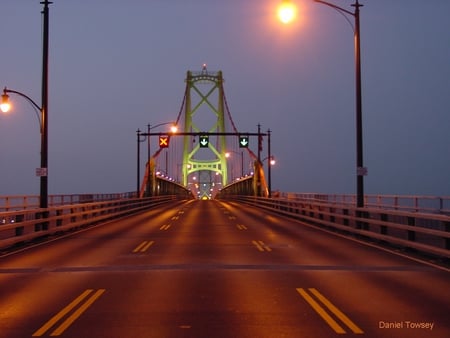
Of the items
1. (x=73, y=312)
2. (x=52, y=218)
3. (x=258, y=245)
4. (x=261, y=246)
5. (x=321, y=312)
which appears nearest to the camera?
(x=321, y=312)

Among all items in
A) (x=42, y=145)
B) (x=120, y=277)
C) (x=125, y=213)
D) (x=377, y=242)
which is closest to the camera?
(x=120, y=277)

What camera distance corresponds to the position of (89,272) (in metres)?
12.9

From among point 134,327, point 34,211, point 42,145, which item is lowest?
point 134,327

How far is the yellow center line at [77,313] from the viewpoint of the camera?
777cm

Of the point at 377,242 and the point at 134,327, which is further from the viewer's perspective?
the point at 377,242

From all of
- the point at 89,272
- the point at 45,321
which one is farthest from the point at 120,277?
the point at 45,321

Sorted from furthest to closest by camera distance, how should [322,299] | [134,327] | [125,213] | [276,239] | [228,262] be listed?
[125,213] < [276,239] < [228,262] < [322,299] < [134,327]

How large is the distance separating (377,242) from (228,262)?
22.0ft

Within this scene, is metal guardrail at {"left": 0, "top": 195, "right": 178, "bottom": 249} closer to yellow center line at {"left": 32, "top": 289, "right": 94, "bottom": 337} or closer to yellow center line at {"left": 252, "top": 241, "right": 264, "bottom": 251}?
yellow center line at {"left": 252, "top": 241, "right": 264, "bottom": 251}

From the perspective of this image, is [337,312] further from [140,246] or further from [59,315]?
[140,246]

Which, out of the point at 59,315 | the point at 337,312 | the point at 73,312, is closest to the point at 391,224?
the point at 337,312

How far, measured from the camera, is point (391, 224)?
17.5 metres

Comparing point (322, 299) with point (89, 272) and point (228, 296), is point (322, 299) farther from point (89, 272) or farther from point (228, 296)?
point (89, 272)

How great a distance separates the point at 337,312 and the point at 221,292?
224 centimetres
